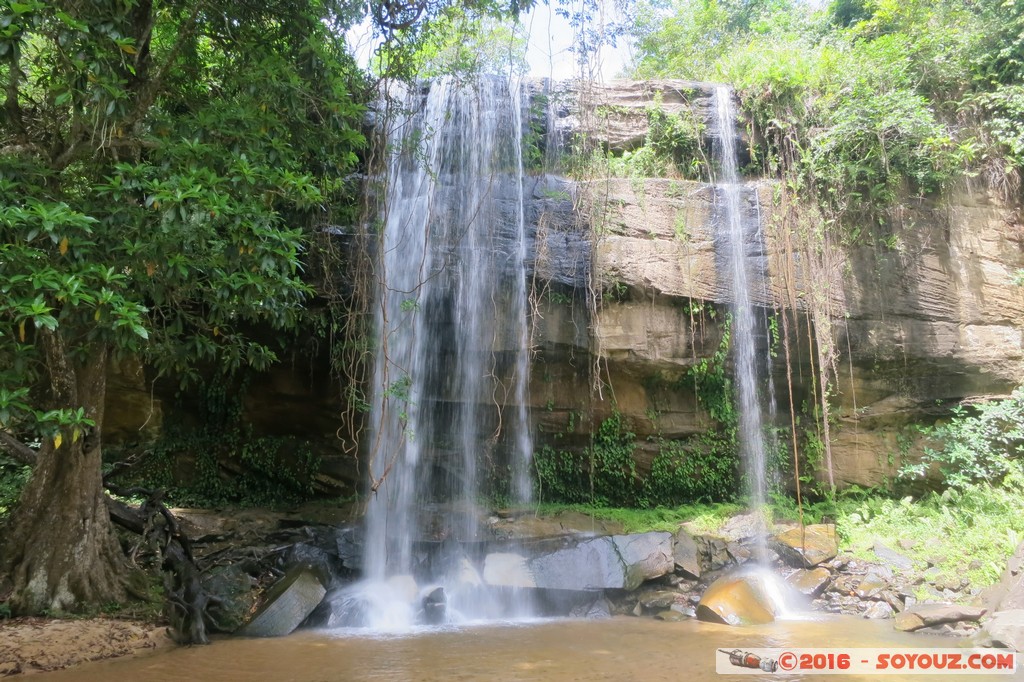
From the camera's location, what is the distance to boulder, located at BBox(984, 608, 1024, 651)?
5.52 meters

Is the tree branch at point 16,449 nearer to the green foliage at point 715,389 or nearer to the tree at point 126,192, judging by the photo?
the tree at point 126,192

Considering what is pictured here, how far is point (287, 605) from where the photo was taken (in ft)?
21.8

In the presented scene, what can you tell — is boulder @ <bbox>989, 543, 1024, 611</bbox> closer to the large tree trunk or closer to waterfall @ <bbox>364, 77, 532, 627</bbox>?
waterfall @ <bbox>364, 77, 532, 627</bbox>

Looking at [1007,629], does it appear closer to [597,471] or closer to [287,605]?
[597,471]

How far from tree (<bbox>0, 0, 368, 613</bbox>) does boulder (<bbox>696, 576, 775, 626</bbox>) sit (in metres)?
5.41

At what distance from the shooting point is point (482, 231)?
977cm

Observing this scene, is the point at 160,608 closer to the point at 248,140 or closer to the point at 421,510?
the point at 421,510

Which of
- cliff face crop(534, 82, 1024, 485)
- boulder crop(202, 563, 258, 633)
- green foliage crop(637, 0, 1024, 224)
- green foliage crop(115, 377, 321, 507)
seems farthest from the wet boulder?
green foliage crop(637, 0, 1024, 224)

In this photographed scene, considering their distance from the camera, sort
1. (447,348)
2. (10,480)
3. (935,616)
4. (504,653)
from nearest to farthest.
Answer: (504,653)
(935,616)
(10,480)
(447,348)

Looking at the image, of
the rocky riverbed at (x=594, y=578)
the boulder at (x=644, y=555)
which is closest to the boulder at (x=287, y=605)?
the rocky riverbed at (x=594, y=578)

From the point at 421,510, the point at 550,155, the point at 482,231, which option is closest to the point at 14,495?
the point at 421,510

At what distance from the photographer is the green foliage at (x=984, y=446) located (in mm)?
9016

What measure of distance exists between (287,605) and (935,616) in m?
6.42

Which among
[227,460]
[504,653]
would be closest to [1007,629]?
[504,653]
